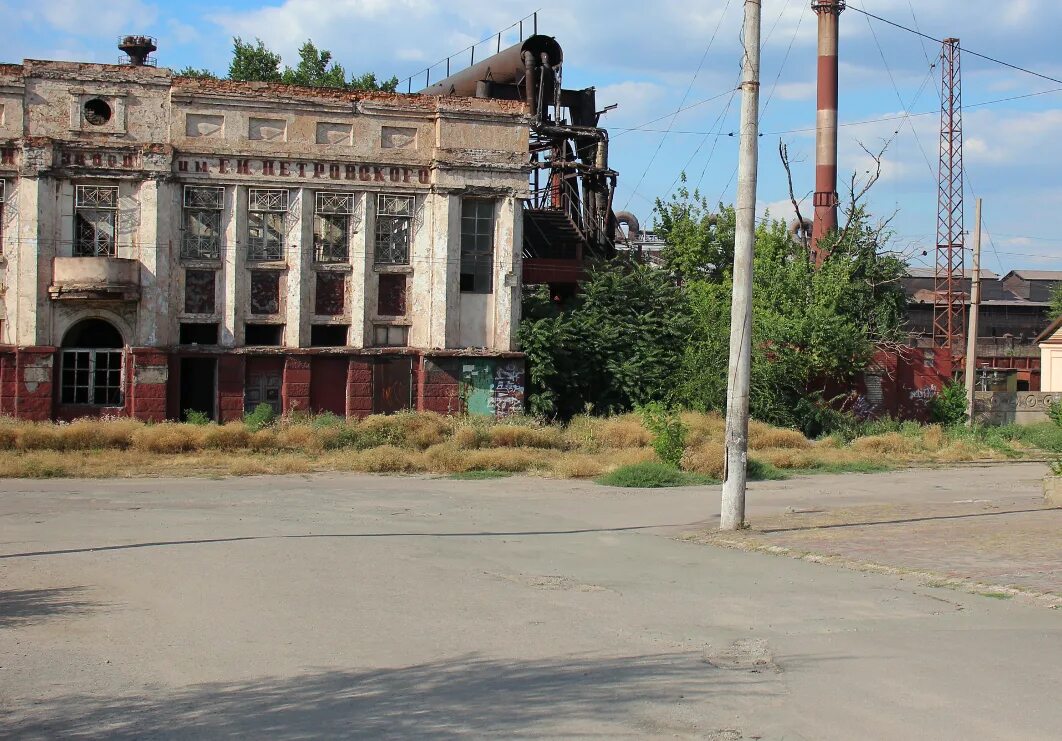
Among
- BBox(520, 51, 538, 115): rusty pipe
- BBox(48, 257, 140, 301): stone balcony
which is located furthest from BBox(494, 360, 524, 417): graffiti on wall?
BBox(520, 51, 538, 115): rusty pipe

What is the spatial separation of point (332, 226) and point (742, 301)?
754 inches

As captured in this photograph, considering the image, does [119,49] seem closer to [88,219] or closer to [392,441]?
[88,219]

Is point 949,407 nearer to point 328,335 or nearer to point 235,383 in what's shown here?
point 328,335

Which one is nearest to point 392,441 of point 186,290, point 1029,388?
point 186,290

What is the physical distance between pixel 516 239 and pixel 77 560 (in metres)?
22.5

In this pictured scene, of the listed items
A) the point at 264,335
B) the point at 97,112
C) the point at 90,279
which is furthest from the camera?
the point at 264,335

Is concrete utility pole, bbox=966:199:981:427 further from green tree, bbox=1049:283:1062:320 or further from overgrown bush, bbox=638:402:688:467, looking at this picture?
green tree, bbox=1049:283:1062:320

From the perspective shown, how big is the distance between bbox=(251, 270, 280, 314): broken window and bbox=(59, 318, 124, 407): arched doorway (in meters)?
3.77

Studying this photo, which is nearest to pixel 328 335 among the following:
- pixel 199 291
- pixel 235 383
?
pixel 235 383

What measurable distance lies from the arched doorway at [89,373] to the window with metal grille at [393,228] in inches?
302

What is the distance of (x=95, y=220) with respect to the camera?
30.3 meters

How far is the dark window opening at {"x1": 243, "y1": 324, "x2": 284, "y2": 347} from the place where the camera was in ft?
105

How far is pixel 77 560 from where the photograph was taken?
11.9 metres

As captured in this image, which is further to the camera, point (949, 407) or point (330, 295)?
point (949, 407)
